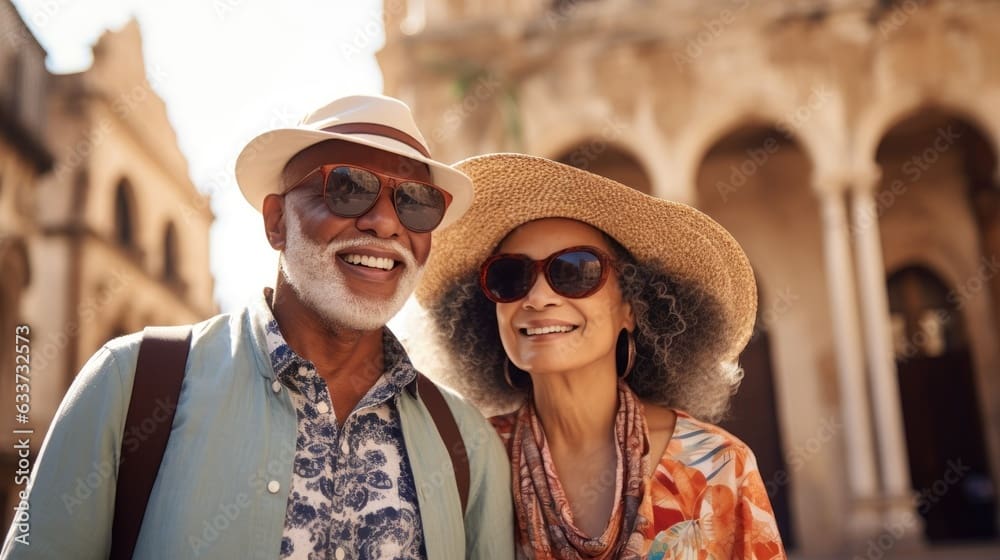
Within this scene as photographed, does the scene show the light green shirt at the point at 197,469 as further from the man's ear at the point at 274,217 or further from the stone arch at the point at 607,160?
the stone arch at the point at 607,160

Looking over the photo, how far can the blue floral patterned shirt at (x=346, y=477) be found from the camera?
6.36 ft

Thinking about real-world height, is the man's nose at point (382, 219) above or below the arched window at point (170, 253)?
below

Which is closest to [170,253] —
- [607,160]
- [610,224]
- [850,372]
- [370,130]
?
[607,160]

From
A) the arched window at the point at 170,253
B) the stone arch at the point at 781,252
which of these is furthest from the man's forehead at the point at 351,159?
the arched window at the point at 170,253

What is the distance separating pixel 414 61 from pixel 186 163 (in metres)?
13.4

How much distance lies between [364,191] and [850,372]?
8255 millimetres

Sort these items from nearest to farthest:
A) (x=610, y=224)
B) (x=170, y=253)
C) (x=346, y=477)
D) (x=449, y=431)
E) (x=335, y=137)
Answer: (x=346, y=477) → (x=335, y=137) → (x=449, y=431) → (x=610, y=224) → (x=170, y=253)

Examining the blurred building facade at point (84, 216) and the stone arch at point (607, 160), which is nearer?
the stone arch at point (607, 160)

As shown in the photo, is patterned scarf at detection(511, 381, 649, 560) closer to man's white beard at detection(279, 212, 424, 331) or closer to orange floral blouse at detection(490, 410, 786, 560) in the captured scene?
orange floral blouse at detection(490, 410, 786, 560)

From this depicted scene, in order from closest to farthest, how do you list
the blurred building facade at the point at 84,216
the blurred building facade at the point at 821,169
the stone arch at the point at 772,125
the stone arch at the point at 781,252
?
the blurred building facade at the point at 821,169 < the stone arch at the point at 772,125 < the stone arch at the point at 781,252 < the blurred building facade at the point at 84,216

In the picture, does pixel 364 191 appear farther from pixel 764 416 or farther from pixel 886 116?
pixel 764 416

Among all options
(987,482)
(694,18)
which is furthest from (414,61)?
(987,482)

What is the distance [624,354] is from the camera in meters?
3.02

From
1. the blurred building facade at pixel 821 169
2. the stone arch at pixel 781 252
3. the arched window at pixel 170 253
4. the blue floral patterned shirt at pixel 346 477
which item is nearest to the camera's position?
the blue floral patterned shirt at pixel 346 477
